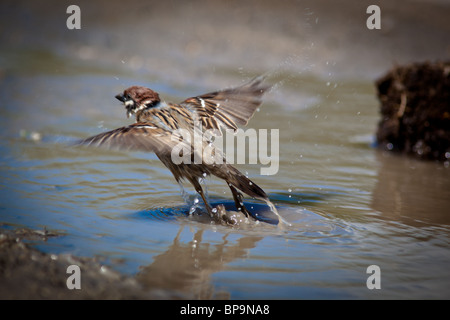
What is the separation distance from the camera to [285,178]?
6621 millimetres

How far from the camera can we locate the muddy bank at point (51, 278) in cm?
354

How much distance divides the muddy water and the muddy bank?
0.45ft

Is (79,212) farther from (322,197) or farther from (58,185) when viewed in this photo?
(322,197)

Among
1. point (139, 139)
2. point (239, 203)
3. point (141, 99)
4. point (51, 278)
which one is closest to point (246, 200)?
point (239, 203)

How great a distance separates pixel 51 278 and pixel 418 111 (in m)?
5.99

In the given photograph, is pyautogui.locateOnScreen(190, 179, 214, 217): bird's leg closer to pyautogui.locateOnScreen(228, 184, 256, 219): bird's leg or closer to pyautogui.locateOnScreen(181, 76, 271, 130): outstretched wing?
pyautogui.locateOnScreen(228, 184, 256, 219): bird's leg

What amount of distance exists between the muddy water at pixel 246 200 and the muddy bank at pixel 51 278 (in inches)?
5.4

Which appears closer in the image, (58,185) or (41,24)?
(58,185)

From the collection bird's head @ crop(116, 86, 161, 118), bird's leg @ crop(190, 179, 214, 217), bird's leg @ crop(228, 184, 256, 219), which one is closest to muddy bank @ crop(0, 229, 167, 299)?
bird's leg @ crop(190, 179, 214, 217)

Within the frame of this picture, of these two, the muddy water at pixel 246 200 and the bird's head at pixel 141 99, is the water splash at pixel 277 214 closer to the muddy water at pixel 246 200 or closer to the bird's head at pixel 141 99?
the muddy water at pixel 246 200

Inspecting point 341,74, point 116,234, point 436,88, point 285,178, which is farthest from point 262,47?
point 116,234

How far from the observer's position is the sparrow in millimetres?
4789

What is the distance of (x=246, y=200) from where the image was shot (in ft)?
19.4
